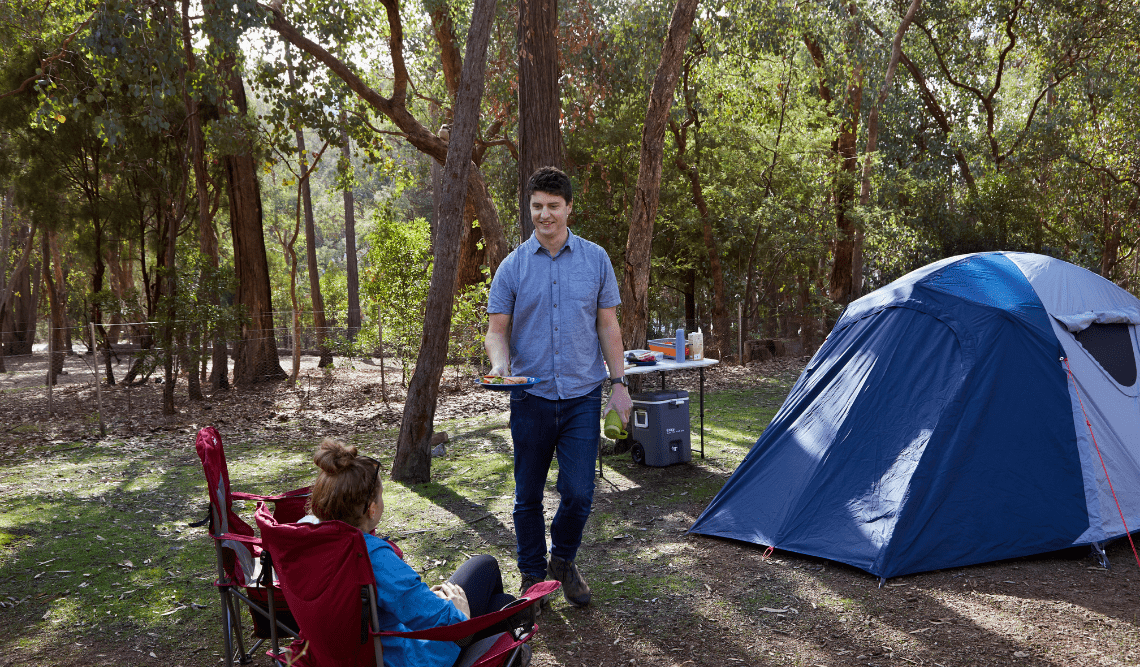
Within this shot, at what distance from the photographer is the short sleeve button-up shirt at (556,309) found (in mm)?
3480

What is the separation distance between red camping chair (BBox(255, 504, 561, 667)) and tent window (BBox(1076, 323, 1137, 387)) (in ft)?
13.8

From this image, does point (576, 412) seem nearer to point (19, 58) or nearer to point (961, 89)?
point (19, 58)

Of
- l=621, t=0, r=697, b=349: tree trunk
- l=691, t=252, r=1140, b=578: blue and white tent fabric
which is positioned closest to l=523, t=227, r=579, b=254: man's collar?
l=691, t=252, r=1140, b=578: blue and white tent fabric

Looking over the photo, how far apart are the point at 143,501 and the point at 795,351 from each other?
13.4 metres

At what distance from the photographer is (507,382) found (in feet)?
10.9

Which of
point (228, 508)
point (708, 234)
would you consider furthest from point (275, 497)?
point (708, 234)

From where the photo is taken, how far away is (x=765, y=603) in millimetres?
3965

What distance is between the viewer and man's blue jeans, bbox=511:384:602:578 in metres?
3.50

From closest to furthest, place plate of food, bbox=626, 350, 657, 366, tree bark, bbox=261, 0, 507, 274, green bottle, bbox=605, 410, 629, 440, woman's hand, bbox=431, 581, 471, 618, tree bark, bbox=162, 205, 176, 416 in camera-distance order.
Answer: woman's hand, bbox=431, 581, 471, 618
green bottle, bbox=605, 410, 629, 440
plate of food, bbox=626, 350, 657, 366
tree bark, bbox=261, 0, 507, 274
tree bark, bbox=162, 205, 176, 416

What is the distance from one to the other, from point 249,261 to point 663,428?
10.0 metres

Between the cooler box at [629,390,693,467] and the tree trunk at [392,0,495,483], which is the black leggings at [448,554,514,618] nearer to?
the tree trunk at [392,0,495,483]

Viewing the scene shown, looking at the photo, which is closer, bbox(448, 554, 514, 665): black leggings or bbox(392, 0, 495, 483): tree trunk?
bbox(448, 554, 514, 665): black leggings

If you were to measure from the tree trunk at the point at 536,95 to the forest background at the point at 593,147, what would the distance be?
3cm

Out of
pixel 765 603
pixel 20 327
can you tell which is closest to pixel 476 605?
pixel 765 603
